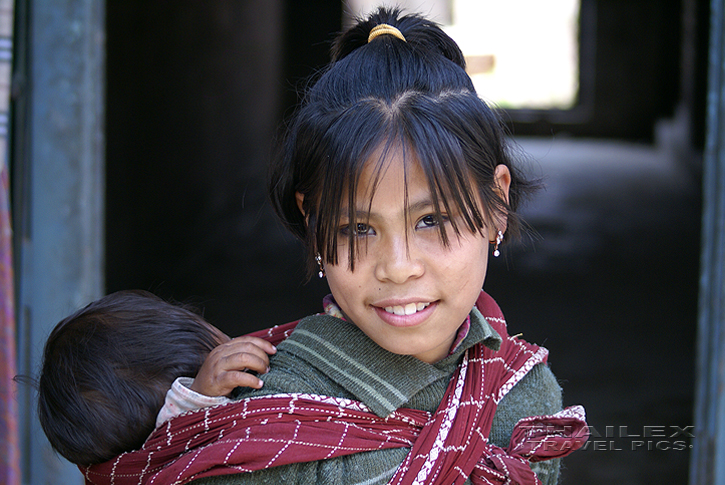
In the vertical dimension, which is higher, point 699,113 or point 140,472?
point 699,113

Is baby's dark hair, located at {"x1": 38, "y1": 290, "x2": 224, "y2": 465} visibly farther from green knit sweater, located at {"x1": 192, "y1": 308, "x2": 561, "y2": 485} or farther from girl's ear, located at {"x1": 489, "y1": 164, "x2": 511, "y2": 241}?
girl's ear, located at {"x1": 489, "y1": 164, "x2": 511, "y2": 241}

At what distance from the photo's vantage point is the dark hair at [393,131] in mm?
1024

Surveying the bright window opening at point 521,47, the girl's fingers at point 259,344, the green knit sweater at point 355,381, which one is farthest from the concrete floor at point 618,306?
Result: the bright window opening at point 521,47

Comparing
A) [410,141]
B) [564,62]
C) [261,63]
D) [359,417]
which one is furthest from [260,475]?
[564,62]

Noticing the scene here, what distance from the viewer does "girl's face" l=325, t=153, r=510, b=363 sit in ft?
3.33

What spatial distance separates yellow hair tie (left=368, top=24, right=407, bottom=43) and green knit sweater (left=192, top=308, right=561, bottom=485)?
46cm

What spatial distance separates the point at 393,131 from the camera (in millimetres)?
1030

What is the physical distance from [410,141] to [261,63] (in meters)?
8.45

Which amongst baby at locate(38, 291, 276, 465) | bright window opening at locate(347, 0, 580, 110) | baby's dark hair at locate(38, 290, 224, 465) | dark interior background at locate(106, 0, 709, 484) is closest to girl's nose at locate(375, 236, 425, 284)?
baby at locate(38, 291, 276, 465)

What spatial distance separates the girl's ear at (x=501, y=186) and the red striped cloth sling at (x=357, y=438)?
218 millimetres

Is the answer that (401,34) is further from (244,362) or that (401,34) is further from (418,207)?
(244,362)

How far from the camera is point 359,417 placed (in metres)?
1.08

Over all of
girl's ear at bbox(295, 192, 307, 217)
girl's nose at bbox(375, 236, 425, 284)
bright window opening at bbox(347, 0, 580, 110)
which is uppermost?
bright window opening at bbox(347, 0, 580, 110)

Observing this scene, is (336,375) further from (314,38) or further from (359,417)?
(314,38)
